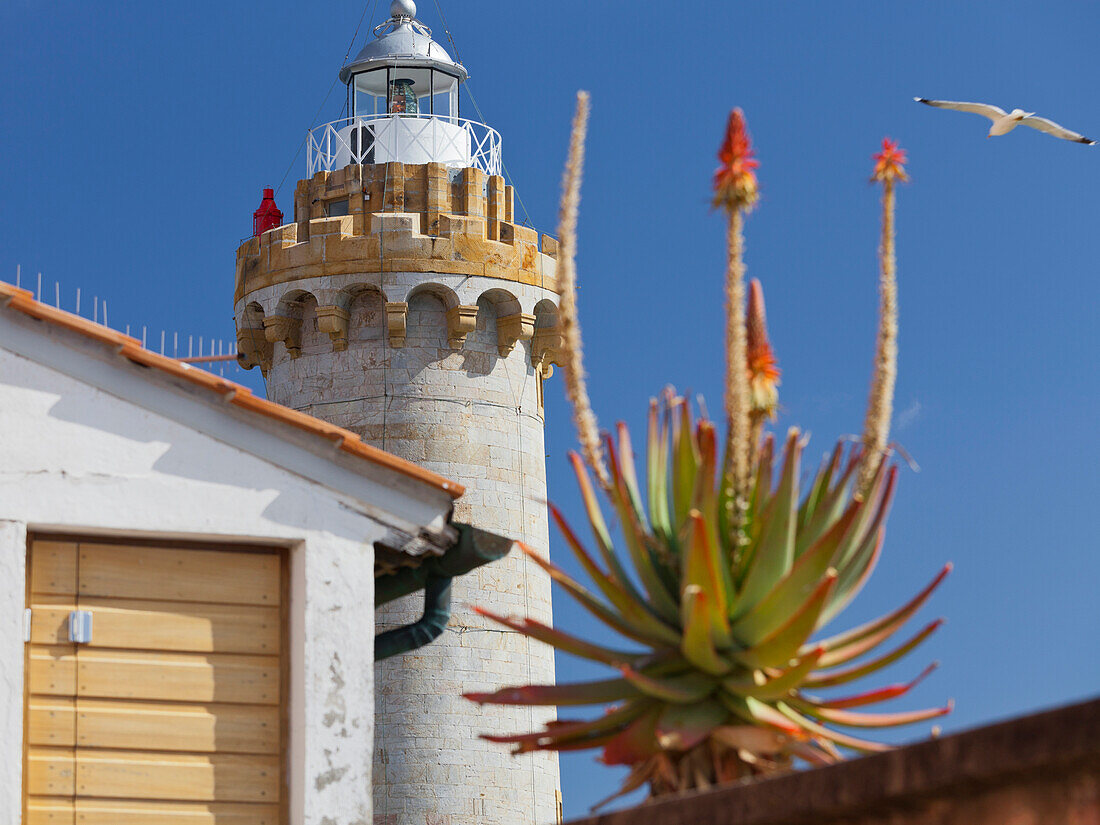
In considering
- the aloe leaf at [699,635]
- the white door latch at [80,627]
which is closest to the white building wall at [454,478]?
the white door latch at [80,627]

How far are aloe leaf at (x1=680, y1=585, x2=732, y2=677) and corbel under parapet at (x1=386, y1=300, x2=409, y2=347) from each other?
19.1 metres

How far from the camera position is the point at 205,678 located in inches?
376

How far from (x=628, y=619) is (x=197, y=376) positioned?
14.6ft

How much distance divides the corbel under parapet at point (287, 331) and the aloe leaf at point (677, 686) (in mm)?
19985

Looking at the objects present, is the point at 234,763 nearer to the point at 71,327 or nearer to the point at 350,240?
the point at 71,327

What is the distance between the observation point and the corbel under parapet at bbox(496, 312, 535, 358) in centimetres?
2533

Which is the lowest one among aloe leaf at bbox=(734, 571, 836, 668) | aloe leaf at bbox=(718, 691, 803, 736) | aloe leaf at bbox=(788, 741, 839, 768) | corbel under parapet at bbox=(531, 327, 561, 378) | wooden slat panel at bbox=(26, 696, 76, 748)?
aloe leaf at bbox=(788, 741, 839, 768)

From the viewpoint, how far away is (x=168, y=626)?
376 inches

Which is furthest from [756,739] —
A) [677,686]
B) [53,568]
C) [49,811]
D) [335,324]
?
[335,324]

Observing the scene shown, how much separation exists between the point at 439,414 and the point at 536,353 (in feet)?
7.53

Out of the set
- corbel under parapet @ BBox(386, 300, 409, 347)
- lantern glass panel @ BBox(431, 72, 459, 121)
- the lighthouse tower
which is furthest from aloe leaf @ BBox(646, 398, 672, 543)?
lantern glass panel @ BBox(431, 72, 459, 121)

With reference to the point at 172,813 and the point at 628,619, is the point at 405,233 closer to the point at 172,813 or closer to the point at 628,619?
the point at 172,813

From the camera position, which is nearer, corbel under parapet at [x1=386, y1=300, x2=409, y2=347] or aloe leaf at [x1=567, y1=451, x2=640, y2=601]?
aloe leaf at [x1=567, y1=451, x2=640, y2=601]

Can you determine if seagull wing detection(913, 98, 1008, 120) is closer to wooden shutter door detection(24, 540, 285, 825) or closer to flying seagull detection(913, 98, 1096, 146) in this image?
flying seagull detection(913, 98, 1096, 146)
